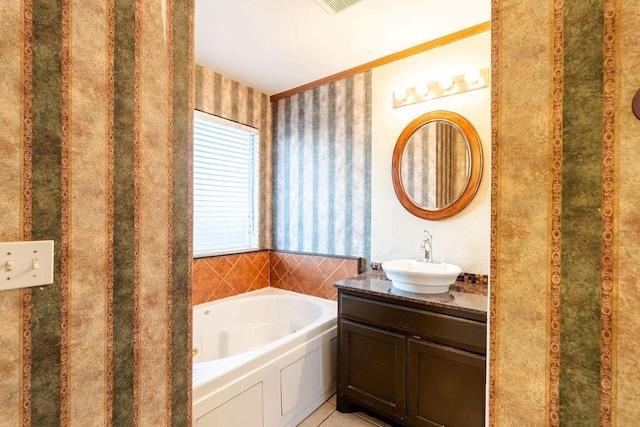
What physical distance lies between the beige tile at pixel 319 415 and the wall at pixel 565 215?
5.43ft

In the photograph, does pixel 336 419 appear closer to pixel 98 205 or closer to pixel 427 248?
pixel 427 248

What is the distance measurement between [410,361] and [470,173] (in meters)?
1.31

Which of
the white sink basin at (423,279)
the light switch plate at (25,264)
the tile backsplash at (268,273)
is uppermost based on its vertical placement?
the light switch plate at (25,264)

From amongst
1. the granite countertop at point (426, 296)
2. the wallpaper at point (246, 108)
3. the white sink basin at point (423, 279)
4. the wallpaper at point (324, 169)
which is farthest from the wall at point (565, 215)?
the wallpaper at point (246, 108)

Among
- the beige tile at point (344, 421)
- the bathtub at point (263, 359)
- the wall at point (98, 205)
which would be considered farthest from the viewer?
the beige tile at point (344, 421)

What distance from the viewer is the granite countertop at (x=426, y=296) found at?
1.70 m

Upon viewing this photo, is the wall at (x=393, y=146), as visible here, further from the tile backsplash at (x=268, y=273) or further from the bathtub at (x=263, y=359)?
the bathtub at (x=263, y=359)

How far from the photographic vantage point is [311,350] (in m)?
2.17

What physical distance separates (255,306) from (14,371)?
88.2 inches

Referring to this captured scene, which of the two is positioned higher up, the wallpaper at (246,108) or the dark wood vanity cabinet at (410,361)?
the wallpaper at (246,108)

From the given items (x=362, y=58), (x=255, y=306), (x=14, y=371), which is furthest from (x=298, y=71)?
(x=14, y=371)

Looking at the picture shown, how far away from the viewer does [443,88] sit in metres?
2.25

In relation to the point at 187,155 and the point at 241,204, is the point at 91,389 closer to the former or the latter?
the point at 187,155

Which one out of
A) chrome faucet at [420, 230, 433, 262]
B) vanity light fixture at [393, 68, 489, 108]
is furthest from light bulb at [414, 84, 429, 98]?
chrome faucet at [420, 230, 433, 262]
